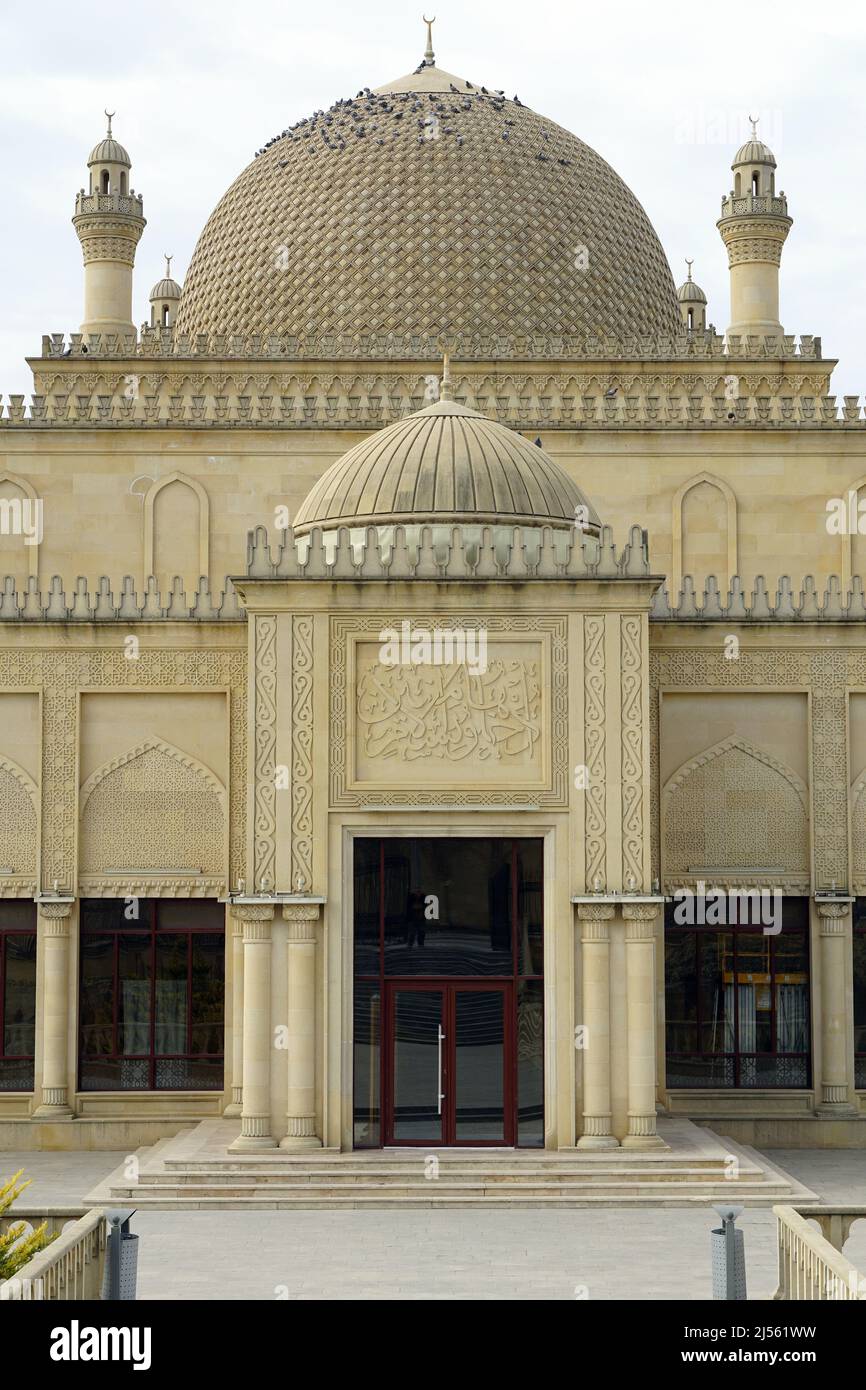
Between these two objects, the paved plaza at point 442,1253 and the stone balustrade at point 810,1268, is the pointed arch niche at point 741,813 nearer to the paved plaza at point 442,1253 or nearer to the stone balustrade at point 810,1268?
the paved plaza at point 442,1253

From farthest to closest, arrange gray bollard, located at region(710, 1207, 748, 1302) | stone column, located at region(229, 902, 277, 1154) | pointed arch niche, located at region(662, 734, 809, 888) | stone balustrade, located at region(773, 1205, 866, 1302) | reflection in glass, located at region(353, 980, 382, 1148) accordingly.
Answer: pointed arch niche, located at region(662, 734, 809, 888), reflection in glass, located at region(353, 980, 382, 1148), stone column, located at region(229, 902, 277, 1154), gray bollard, located at region(710, 1207, 748, 1302), stone balustrade, located at region(773, 1205, 866, 1302)

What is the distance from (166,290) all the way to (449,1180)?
92.5 feet

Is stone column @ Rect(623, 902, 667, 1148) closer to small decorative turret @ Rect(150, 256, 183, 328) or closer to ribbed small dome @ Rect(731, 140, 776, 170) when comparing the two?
ribbed small dome @ Rect(731, 140, 776, 170)

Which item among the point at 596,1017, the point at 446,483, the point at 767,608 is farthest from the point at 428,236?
the point at 596,1017

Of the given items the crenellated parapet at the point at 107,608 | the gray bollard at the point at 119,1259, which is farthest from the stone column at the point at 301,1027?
the gray bollard at the point at 119,1259

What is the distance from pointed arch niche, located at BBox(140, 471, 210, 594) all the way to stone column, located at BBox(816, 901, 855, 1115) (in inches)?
363

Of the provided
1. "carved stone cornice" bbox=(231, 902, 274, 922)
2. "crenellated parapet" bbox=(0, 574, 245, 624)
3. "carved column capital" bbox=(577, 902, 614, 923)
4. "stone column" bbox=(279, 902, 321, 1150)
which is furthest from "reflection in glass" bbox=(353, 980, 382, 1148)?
"crenellated parapet" bbox=(0, 574, 245, 624)

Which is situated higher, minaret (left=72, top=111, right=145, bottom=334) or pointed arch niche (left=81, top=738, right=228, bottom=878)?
minaret (left=72, top=111, right=145, bottom=334)

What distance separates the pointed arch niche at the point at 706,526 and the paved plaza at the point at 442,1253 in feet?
30.4

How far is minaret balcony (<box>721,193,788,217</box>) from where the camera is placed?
28328mm

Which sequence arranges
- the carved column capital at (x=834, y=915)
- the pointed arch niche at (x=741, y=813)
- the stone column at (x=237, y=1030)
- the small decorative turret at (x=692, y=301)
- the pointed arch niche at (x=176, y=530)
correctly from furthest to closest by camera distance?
the small decorative turret at (x=692, y=301), the pointed arch niche at (x=176, y=530), the pointed arch niche at (x=741, y=813), the carved column capital at (x=834, y=915), the stone column at (x=237, y=1030)

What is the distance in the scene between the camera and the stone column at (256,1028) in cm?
1794
